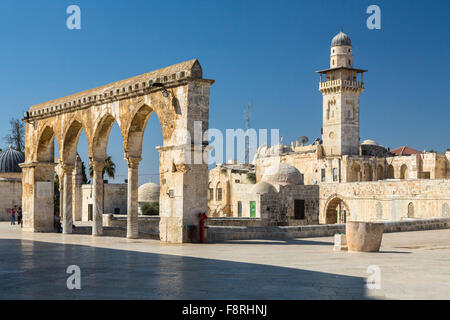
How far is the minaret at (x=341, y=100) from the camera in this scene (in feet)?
230

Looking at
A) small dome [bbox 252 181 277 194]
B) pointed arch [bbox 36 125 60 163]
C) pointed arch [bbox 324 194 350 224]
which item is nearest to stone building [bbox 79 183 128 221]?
small dome [bbox 252 181 277 194]

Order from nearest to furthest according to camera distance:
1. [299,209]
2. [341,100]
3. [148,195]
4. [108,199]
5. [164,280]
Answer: [164,280] → [299,209] → [108,199] → [148,195] → [341,100]

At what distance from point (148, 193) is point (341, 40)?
34882 mm

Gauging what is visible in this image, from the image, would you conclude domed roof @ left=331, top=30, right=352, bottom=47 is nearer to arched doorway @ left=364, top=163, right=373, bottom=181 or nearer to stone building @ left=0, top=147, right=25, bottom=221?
arched doorway @ left=364, top=163, right=373, bottom=181

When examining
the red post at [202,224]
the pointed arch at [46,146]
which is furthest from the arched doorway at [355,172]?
the red post at [202,224]

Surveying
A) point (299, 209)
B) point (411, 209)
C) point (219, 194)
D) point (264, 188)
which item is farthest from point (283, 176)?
point (219, 194)

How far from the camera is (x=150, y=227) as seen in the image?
998 inches

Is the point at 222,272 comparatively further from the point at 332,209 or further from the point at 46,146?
the point at 332,209

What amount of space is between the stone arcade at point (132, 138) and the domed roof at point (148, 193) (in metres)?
25.5

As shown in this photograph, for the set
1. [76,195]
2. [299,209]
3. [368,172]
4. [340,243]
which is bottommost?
[299,209]

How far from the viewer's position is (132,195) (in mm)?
17609

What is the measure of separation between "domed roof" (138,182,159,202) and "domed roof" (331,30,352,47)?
33145mm

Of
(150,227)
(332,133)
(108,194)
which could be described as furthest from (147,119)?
(332,133)
